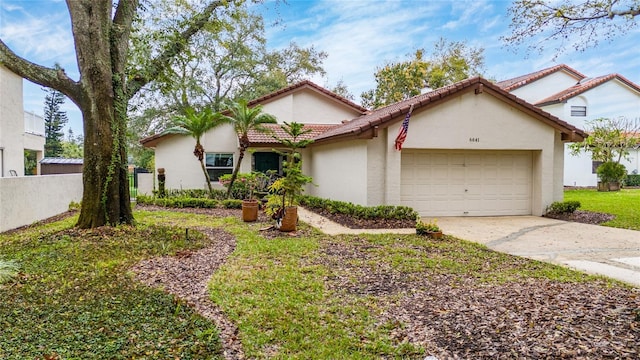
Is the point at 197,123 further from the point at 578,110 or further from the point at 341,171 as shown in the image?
the point at 578,110

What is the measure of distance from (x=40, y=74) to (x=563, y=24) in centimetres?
1091

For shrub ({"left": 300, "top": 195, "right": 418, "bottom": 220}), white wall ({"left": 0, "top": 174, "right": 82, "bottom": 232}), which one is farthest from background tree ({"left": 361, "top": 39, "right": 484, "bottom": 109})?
white wall ({"left": 0, "top": 174, "right": 82, "bottom": 232})

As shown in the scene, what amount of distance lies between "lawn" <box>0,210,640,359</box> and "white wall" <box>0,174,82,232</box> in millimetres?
3368

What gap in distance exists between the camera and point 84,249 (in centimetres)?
724

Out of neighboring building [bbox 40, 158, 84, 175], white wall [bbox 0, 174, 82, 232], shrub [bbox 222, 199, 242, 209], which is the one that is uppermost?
neighboring building [bbox 40, 158, 84, 175]

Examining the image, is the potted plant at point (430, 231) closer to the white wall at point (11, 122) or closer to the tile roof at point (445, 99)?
the tile roof at point (445, 99)

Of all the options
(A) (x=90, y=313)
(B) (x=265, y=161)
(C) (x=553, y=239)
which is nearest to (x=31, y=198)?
(A) (x=90, y=313)

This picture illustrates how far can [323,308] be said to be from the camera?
4789 millimetres

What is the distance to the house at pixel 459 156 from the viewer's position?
39.7ft

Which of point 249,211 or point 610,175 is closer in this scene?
point 249,211

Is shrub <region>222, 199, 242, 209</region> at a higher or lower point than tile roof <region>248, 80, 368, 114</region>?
lower

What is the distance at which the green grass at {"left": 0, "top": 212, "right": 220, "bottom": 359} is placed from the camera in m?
3.72

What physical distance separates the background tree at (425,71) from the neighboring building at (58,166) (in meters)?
23.0

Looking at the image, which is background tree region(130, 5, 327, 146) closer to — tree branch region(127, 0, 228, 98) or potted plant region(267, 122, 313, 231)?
tree branch region(127, 0, 228, 98)
